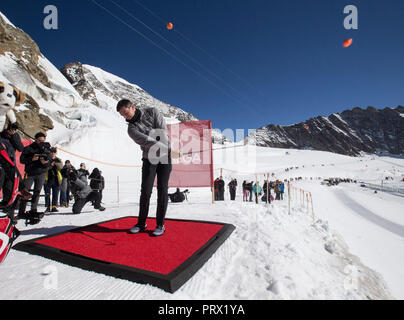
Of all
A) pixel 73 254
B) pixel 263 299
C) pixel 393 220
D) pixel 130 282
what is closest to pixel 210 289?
pixel 263 299

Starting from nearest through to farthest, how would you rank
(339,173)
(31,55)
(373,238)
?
(373,238) < (31,55) < (339,173)

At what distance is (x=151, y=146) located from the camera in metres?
2.39

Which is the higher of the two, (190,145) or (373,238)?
(190,145)

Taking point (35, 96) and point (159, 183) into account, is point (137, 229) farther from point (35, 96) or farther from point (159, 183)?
point (35, 96)

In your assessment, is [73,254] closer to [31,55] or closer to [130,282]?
[130,282]

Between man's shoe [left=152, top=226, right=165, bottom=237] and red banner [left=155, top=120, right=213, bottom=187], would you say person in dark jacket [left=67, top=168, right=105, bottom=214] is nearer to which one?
red banner [left=155, top=120, right=213, bottom=187]

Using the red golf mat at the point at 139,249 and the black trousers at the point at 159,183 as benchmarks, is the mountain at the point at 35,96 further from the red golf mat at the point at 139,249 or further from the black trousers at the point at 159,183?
the black trousers at the point at 159,183

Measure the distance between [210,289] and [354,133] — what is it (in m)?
222

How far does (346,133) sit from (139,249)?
706 ft

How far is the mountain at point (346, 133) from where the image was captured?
161 m

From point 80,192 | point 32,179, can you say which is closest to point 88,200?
point 80,192

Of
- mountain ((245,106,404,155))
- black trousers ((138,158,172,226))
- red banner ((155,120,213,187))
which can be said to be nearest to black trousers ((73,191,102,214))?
red banner ((155,120,213,187))

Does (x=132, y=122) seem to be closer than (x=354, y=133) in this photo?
Yes

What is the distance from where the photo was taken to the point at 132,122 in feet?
7.89
